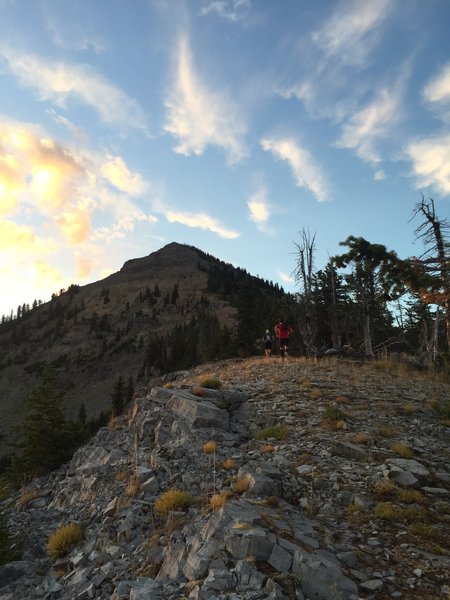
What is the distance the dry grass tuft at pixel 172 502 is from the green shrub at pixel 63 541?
1.75 meters

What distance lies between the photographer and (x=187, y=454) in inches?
392

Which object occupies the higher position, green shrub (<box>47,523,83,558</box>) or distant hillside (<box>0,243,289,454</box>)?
distant hillside (<box>0,243,289,454</box>)

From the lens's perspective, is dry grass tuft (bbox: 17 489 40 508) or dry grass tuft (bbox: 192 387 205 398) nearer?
dry grass tuft (bbox: 17 489 40 508)

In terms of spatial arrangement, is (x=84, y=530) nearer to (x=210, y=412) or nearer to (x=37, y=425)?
(x=210, y=412)

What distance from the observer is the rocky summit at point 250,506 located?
17.5 feet

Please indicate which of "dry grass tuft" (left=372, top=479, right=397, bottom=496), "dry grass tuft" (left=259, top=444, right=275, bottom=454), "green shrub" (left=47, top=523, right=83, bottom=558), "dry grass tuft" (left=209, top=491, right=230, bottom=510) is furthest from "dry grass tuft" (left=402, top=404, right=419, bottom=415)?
"green shrub" (left=47, top=523, right=83, bottom=558)

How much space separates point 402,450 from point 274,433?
3.10 m

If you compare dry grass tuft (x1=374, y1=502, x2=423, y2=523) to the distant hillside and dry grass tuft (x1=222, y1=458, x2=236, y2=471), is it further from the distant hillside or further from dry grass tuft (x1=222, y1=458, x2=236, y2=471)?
the distant hillside

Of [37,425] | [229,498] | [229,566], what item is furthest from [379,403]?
[37,425]

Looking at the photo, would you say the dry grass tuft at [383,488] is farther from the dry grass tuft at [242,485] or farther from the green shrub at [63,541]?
the green shrub at [63,541]

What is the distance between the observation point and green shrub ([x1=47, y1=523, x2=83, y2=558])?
25.3 ft

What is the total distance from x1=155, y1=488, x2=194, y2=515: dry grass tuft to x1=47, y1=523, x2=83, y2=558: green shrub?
5.73 ft

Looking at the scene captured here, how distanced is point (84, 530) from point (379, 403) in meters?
9.62

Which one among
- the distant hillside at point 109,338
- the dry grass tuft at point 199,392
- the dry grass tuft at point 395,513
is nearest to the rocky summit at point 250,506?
the dry grass tuft at point 395,513
